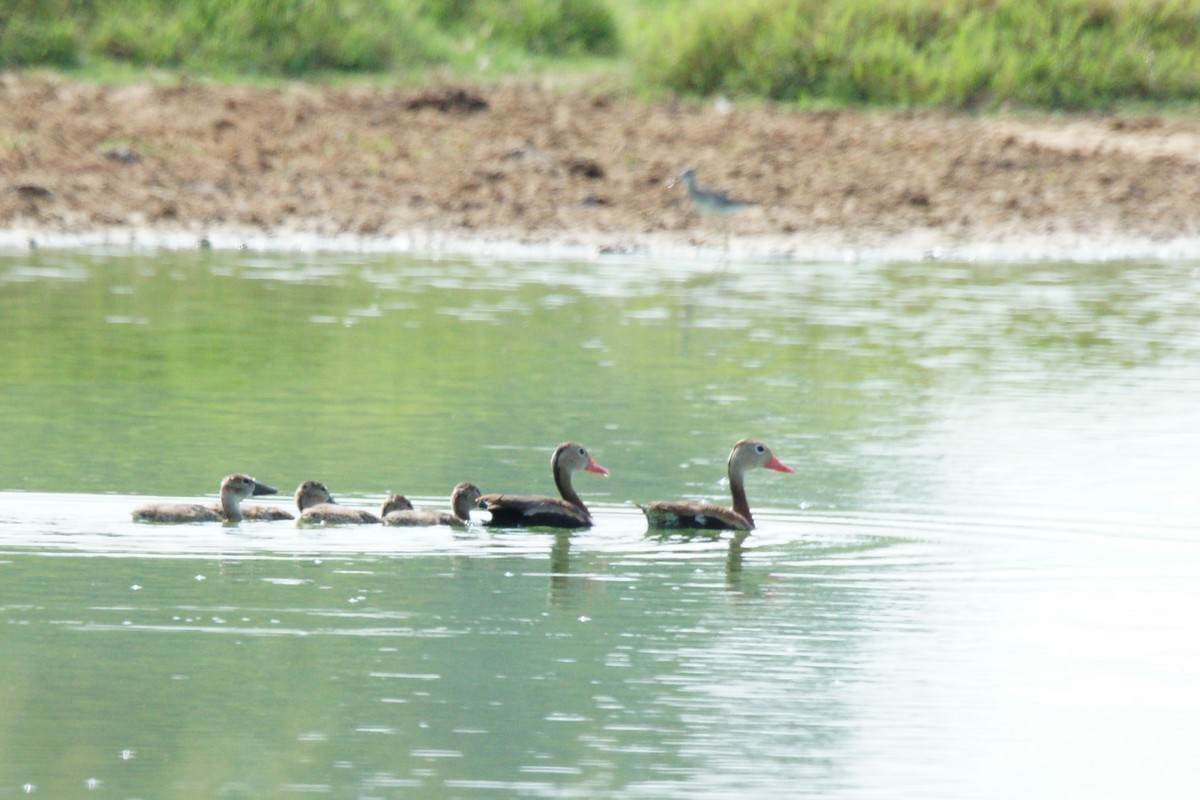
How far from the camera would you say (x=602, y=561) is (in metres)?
9.40

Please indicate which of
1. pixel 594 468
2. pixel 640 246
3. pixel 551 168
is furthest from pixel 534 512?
pixel 551 168

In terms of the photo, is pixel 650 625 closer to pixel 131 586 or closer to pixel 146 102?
pixel 131 586

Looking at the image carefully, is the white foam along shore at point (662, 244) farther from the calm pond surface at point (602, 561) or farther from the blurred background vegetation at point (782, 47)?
the blurred background vegetation at point (782, 47)

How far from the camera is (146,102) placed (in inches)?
958

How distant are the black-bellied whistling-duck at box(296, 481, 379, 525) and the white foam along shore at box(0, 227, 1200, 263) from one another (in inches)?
401

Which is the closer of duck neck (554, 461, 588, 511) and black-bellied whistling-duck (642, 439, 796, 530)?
black-bellied whistling-duck (642, 439, 796, 530)

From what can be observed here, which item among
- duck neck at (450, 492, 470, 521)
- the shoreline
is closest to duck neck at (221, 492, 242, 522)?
duck neck at (450, 492, 470, 521)

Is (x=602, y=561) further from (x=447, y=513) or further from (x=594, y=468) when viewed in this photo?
(x=594, y=468)

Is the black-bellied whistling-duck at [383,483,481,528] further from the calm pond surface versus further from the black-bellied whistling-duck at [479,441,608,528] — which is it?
the calm pond surface

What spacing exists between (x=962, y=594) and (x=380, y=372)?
19.7ft

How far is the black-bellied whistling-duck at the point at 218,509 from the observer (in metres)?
9.65

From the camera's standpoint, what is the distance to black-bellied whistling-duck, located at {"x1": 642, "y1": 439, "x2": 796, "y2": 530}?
9.87m

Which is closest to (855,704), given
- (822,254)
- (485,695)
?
(485,695)

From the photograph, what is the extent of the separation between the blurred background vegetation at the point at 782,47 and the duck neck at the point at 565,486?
16.1 m
